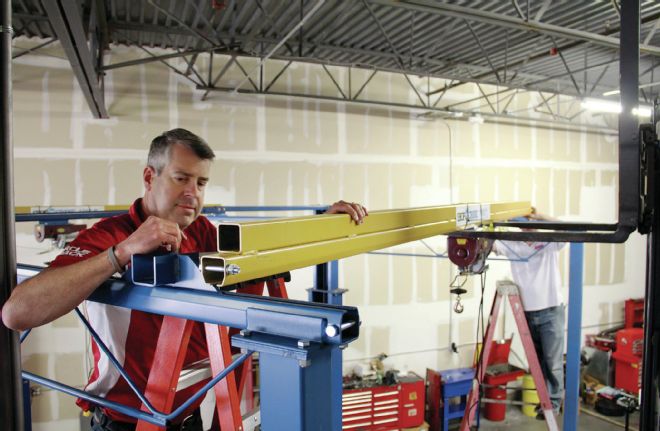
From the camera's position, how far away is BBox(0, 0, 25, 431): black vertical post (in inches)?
59.6

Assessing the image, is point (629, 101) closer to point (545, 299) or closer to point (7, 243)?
point (7, 243)

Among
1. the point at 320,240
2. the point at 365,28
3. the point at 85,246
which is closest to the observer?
the point at 85,246

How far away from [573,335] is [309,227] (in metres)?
3.51

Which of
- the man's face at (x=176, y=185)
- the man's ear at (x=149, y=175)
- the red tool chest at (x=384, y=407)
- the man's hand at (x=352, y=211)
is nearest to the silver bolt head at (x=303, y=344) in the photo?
the man's hand at (x=352, y=211)

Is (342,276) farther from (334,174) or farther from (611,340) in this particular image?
(611,340)

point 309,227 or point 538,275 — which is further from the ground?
point 309,227

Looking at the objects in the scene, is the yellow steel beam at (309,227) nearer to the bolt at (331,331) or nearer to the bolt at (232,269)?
the bolt at (232,269)

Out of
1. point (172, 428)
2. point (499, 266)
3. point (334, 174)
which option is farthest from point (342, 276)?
point (172, 428)

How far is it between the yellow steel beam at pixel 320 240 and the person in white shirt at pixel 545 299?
2796 mm

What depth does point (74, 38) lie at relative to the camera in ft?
12.2

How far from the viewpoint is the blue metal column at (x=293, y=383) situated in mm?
1038

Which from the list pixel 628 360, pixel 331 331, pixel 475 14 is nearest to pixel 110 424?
pixel 331 331

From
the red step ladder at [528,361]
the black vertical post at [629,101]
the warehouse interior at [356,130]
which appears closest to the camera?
the black vertical post at [629,101]

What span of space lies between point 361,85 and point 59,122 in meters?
5.07
